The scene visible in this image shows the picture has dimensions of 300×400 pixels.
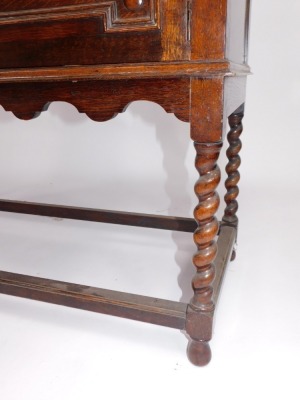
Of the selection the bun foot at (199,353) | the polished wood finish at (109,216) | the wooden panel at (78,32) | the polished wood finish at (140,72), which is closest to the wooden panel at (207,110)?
the polished wood finish at (140,72)

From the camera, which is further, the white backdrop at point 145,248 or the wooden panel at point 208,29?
the white backdrop at point 145,248

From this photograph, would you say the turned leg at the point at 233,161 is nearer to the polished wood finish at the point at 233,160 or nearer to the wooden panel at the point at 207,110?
the polished wood finish at the point at 233,160

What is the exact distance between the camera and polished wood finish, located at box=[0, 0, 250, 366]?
84cm

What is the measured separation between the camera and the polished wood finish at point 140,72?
33.2 inches

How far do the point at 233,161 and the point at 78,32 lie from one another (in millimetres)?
762

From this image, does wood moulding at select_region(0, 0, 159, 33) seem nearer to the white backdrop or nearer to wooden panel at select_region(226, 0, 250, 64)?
wooden panel at select_region(226, 0, 250, 64)

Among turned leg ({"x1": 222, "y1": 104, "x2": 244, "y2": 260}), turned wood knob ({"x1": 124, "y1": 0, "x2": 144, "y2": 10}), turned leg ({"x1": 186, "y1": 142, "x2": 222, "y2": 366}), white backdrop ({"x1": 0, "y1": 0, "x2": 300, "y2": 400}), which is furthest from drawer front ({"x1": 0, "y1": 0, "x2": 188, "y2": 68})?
white backdrop ({"x1": 0, "y1": 0, "x2": 300, "y2": 400})

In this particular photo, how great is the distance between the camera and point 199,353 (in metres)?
1.05

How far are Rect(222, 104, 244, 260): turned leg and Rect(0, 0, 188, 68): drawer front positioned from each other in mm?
612

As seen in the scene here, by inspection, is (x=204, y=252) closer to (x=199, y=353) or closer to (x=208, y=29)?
(x=199, y=353)

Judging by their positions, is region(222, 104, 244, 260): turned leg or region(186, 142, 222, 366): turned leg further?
region(222, 104, 244, 260): turned leg

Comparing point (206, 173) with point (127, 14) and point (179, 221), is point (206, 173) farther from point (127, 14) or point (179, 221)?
point (179, 221)

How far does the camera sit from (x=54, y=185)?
2516mm

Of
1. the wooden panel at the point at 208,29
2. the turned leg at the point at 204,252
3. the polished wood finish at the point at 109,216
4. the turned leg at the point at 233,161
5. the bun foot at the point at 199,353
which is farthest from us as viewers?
the polished wood finish at the point at 109,216
